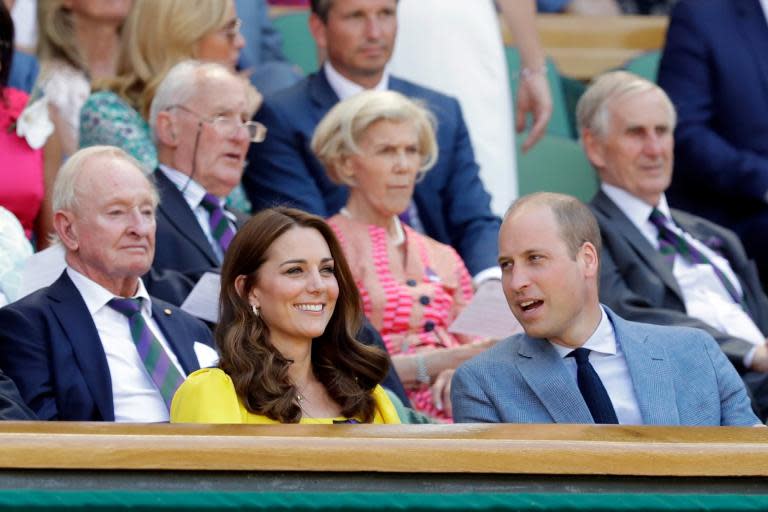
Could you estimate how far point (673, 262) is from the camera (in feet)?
15.5

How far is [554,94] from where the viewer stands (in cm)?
620

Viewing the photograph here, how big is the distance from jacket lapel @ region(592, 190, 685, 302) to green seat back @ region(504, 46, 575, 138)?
148 centimetres

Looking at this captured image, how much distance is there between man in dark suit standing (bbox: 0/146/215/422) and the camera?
3402 mm

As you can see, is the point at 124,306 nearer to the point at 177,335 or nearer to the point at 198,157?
the point at 177,335

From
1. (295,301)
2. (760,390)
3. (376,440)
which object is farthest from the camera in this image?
(760,390)

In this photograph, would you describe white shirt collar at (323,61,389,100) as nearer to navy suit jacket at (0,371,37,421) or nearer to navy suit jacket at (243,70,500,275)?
navy suit jacket at (243,70,500,275)

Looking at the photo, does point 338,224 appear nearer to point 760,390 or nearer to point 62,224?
point 62,224

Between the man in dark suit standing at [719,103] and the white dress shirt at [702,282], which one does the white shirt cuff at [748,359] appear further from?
the man in dark suit standing at [719,103]

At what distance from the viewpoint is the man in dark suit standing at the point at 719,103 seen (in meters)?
5.41

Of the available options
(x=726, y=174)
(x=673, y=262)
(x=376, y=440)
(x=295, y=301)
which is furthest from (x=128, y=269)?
(x=726, y=174)

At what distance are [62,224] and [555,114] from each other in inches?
113

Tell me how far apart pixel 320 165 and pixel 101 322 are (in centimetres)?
145

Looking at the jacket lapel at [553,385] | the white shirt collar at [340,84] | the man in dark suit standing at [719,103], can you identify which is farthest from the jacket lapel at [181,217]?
the man in dark suit standing at [719,103]

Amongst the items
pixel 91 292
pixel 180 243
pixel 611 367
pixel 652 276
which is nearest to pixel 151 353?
pixel 91 292
